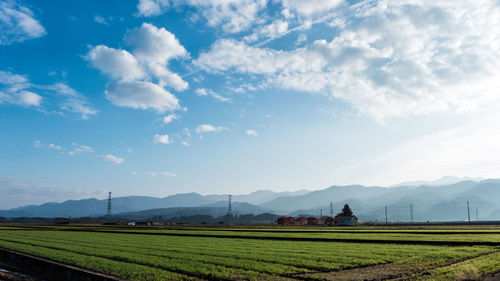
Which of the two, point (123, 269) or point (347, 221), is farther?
point (347, 221)

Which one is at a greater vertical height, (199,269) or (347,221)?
(199,269)

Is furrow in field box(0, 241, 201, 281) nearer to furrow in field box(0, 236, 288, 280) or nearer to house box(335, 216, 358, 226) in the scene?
furrow in field box(0, 236, 288, 280)

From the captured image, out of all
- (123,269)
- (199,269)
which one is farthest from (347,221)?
(123,269)

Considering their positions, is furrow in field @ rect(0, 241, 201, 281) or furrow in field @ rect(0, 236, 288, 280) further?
furrow in field @ rect(0, 236, 288, 280)

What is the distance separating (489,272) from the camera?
16.4 meters

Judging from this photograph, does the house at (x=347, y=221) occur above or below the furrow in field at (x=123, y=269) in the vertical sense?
below

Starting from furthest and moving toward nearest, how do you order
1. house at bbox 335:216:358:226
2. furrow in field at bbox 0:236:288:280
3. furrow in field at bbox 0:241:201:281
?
house at bbox 335:216:358:226 < furrow in field at bbox 0:236:288:280 < furrow in field at bbox 0:241:201:281

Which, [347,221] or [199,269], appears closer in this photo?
Result: [199,269]

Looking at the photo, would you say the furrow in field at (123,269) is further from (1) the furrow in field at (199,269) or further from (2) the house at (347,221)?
(2) the house at (347,221)

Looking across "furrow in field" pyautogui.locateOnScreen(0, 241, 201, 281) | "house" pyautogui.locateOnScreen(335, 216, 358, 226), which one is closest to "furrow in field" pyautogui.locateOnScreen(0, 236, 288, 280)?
"furrow in field" pyautogui.locateOnScreen(0, 241, 201, 281)

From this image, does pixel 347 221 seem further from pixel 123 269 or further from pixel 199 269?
pixel 123 269

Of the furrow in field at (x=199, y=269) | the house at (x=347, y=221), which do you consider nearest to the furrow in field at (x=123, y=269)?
the furrow in field at (x=199, y=269)

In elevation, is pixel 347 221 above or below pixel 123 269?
below

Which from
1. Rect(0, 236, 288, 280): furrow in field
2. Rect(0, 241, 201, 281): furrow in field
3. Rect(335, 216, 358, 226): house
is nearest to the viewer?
Rect(0, 241, 201, 281): furrow in field
